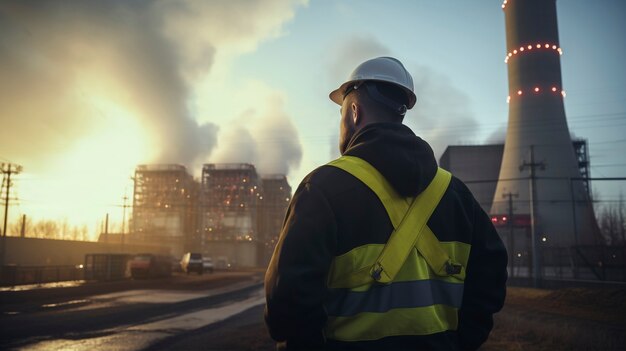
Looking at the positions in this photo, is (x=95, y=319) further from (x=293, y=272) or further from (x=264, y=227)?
(x=264, y=227)

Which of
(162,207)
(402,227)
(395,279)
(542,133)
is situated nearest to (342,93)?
(402,227)

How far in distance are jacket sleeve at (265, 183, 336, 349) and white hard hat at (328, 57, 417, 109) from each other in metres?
0.67

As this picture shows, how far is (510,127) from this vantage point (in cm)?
4609

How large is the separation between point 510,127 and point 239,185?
39.7m

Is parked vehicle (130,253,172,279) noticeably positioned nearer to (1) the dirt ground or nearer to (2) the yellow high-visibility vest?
(1) the dirt ground

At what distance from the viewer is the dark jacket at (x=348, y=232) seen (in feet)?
5.28

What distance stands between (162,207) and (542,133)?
5410 cm

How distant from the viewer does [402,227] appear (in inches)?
70.0

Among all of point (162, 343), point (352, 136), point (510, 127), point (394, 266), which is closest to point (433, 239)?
point (394, 266)

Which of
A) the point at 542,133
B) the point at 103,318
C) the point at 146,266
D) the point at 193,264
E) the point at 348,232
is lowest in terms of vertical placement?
the point at 103,318

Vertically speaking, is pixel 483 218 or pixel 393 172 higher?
pixel 393 172

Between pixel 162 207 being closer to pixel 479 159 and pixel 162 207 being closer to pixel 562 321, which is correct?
pixel 479 159

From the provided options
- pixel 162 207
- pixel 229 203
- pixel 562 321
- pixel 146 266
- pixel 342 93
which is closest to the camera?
pixel 342 93

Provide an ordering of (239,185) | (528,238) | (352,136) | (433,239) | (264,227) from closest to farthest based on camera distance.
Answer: (433,239) → (352,136) → (528,238) → (239,185) → (264,227)
